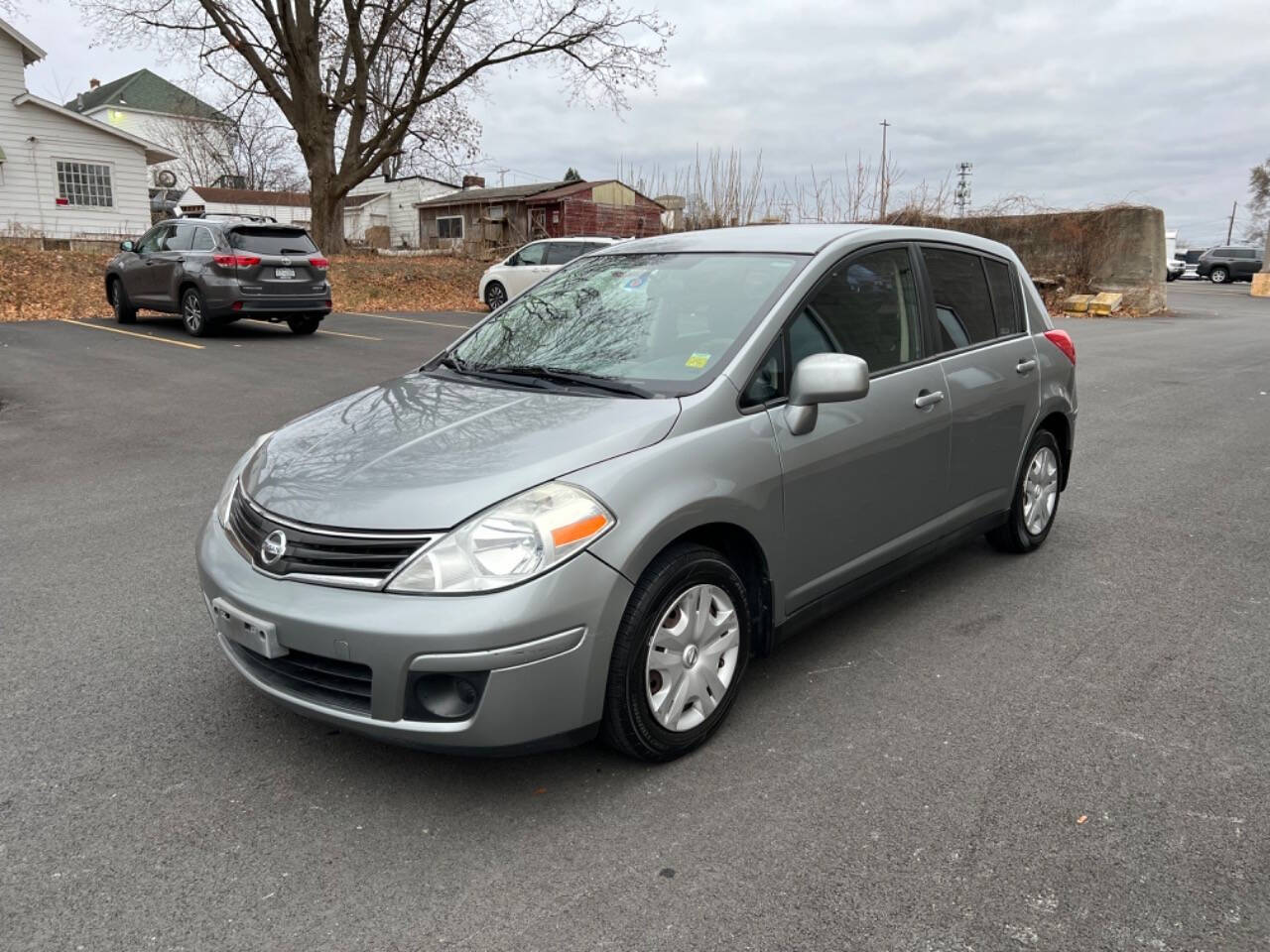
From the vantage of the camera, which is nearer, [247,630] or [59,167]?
[247,630]

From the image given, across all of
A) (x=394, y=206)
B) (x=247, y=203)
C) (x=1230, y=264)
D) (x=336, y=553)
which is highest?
(x=247, y=203)

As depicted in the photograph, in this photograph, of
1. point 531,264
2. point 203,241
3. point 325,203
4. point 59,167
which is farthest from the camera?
point 59,167

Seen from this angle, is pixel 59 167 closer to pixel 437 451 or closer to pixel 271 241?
pixel 271 241

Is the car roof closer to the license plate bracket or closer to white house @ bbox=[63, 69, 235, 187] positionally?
the license plate bracket

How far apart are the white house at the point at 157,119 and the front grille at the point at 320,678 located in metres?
65.5

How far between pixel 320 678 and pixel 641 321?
186 cm

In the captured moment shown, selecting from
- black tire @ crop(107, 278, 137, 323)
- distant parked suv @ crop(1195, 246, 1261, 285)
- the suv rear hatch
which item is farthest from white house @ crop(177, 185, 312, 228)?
distant parked suv @ crop(1195, 246, 1261, 285)

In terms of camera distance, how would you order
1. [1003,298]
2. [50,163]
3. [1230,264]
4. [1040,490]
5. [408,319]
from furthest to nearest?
[1230,264], [50,163], [408,319], [1040,490], [1003,298]

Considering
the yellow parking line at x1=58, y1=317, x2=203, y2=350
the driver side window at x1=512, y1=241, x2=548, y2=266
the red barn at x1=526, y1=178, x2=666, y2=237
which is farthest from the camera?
the red barn at x1=526, y1=178, x2=666, y2=237

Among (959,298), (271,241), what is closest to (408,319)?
(271,241)

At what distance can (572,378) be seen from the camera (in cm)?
366

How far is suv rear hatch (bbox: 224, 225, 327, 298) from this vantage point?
14.3 metres

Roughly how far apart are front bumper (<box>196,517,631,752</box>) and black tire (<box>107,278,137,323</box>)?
15.5 meters

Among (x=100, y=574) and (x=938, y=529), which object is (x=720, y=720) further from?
(x=100, y=574)
